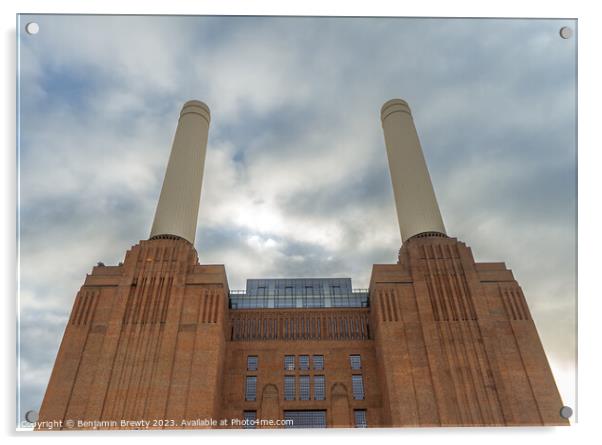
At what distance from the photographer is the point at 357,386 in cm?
4100

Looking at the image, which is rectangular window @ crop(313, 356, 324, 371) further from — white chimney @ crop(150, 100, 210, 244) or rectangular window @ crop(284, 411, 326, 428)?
white chimney @ crop(150, 100, 210, 244)

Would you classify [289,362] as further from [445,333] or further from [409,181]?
[409,181]

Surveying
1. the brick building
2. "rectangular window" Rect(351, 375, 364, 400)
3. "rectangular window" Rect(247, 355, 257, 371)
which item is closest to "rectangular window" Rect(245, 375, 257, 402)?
the brick building

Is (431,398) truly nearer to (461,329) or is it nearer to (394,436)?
(461,329)

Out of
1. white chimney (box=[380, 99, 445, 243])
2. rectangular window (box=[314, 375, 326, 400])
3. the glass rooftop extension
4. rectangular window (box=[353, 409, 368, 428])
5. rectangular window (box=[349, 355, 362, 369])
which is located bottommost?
rectangular window (box=[353, 409, 368, 428])

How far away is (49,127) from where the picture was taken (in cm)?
1836

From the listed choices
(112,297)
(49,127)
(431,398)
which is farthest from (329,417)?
(49,127)

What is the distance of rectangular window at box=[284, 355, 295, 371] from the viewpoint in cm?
4197

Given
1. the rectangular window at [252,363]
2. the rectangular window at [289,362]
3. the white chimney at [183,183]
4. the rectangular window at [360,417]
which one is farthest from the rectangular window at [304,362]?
the white chimney at [183,183]

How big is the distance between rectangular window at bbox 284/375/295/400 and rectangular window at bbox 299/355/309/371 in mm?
1188

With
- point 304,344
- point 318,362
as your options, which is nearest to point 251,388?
point 304,344

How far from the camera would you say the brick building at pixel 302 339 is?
32.9 meters

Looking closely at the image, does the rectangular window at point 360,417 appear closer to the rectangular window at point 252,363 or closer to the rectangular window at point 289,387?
the rectangular window at point 289,387

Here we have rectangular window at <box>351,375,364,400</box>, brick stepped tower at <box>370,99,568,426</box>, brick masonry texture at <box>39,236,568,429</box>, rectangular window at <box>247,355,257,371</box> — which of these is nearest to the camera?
brick stepped tower at <box>370,99,568,426</box>
